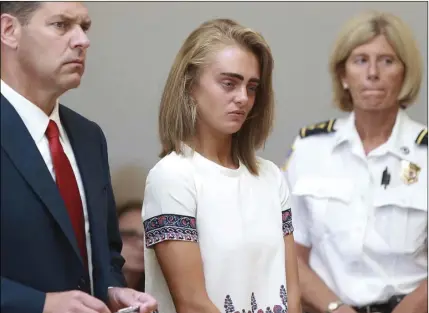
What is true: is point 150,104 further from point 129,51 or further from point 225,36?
point 225,36

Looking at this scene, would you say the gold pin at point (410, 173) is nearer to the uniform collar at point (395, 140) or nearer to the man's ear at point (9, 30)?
the uniform collar at point (395, 140)

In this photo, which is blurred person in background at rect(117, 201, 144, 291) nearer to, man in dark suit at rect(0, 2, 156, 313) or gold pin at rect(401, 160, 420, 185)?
man in dark suit at rect(0, 2, 156, 313)

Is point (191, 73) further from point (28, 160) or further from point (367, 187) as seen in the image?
point (367, 187)

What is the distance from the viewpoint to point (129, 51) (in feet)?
6.63

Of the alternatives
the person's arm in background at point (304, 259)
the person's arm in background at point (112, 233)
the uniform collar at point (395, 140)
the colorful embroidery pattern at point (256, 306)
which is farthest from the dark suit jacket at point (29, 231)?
the uniform collar at point (395, 140)

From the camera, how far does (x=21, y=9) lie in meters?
1.25

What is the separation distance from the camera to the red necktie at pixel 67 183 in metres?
1.28

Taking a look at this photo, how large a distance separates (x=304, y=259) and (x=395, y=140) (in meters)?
0.39

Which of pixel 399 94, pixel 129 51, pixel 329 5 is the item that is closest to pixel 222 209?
pixel 129 51

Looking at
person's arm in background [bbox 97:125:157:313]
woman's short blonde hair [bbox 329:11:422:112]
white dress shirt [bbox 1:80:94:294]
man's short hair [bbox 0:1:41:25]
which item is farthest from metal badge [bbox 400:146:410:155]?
man's short hair [bbox 0:1:41:25]

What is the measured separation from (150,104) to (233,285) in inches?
25.6

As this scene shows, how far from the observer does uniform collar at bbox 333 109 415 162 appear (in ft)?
6.90

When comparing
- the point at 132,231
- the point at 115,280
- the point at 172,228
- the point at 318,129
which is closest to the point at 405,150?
the point at 318,129

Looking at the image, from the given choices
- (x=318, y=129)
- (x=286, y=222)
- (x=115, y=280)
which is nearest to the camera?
(x=115, y=280)
